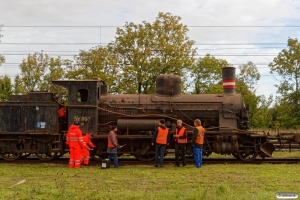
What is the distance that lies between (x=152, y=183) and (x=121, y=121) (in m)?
4.99

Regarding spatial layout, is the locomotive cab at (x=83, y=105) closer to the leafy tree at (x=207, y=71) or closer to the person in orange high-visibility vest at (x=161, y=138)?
the person in orange high-visibility vest at (x=161, y=138)

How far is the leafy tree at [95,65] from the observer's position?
31906 mm

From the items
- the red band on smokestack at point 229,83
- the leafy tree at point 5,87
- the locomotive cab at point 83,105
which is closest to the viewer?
the locomotive cab at point 83,105

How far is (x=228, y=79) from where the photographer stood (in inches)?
583

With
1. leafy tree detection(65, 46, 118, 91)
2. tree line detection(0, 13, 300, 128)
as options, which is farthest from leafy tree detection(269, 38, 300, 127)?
leafy tree detection(65, 46, 118, 91)

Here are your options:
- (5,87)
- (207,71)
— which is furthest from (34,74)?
(207,71)

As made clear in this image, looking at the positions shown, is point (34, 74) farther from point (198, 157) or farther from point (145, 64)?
point (198, 157)

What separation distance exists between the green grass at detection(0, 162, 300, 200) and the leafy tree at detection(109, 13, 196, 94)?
21.1 metres

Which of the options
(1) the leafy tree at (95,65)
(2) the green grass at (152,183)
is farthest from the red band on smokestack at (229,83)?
(1) the leafy tree at (95,65)

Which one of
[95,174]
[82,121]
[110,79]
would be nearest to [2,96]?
[110,79]

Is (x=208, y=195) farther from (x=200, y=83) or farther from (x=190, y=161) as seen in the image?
(x=200, y=83)

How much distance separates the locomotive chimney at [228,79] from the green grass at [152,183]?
3935mm

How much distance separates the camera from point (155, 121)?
535 inches

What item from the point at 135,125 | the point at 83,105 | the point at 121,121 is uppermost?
the point at 83,105
